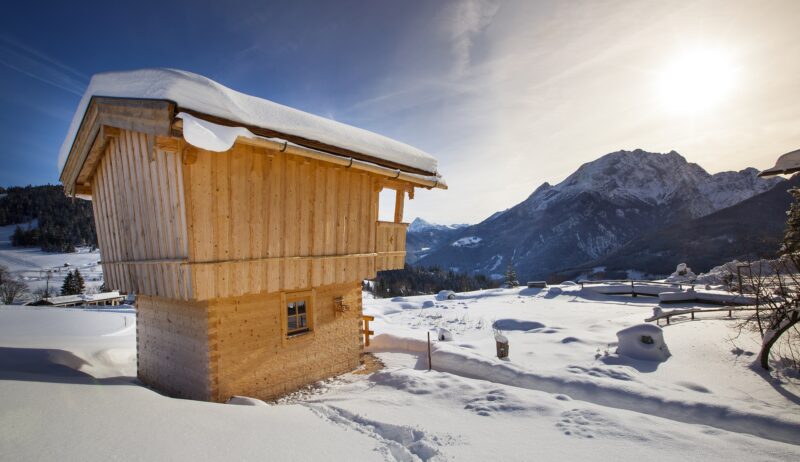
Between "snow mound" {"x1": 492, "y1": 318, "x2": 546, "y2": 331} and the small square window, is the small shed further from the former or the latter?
"snow mound" {"x1": 492, "y1": 318, "x2": 546, "y2": 331}

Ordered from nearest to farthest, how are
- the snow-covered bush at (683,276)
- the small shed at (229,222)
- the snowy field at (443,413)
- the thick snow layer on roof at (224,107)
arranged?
1. the snowy field at (443,413)
2. the thick snow layer on roof at (224,107)
3. the small shed at (229,222)
4. the snow-covered bush at (683,276)

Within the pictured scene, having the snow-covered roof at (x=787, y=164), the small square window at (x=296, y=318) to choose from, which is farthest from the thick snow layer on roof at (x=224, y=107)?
the snow-covered roof at (x=787, y=164)

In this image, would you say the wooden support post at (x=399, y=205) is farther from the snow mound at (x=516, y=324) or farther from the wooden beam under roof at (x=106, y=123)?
the snow mound at (x=516, y=324)

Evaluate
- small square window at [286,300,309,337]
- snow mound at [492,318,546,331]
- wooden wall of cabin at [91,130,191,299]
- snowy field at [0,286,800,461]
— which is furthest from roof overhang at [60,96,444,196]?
snow mound at [492,318,546,331]

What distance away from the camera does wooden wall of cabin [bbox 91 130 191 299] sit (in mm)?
6602

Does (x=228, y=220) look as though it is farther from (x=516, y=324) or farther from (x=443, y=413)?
(x=516, y=324)

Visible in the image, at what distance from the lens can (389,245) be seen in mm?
10852

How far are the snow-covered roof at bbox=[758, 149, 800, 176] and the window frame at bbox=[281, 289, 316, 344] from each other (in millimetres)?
12466

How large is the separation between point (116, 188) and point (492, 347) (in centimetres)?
1250

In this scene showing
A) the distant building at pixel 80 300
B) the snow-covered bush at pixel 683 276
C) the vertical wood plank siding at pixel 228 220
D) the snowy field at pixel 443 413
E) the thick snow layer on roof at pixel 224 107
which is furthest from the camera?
the distant building at pixel 80 300

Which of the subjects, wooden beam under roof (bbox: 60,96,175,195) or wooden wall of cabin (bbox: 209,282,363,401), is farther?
wooden wall of cabin (bbox: 209,282,363,401)

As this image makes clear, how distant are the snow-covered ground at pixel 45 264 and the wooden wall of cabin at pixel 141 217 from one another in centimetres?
7182

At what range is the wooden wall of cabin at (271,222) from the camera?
21.6 ft

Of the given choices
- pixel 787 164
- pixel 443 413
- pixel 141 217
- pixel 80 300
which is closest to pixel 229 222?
pixel 141 217
